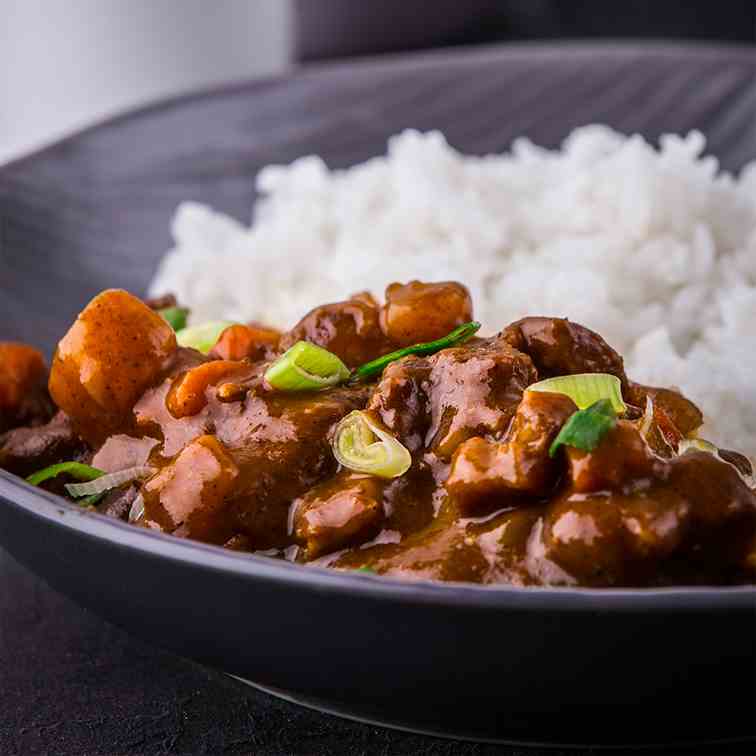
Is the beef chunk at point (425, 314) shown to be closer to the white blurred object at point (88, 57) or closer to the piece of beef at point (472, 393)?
the piece of beef at point (472, 393)

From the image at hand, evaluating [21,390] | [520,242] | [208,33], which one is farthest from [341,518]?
[208,33]

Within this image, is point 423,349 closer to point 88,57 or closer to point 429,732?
point 429,732

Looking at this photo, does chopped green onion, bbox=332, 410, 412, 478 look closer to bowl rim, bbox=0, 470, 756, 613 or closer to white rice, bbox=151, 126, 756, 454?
bowl rim, bbox=0, 470, 756, 613

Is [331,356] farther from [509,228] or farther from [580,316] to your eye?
[509,228]

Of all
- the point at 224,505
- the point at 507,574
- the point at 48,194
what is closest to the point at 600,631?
the point at 507,574

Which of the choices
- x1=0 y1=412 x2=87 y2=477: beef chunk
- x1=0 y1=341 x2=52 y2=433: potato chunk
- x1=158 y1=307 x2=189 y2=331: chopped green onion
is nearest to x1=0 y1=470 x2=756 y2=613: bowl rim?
x1=0 y1=412 x2=87 y2=477: beef chunk

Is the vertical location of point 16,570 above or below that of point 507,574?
below

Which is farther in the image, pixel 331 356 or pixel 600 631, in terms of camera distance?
pixel 331 356
